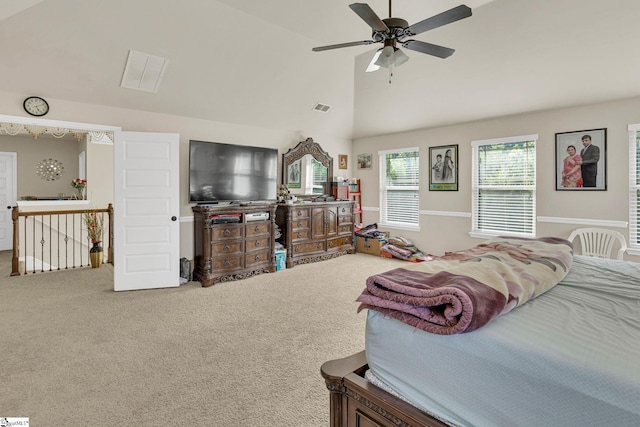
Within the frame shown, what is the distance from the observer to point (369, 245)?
21.3 feet

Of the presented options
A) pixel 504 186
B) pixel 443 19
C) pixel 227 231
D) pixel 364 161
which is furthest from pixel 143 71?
pixel 504 186

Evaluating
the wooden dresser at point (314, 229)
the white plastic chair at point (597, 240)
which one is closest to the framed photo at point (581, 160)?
the white plastic chair at point (597, 240)

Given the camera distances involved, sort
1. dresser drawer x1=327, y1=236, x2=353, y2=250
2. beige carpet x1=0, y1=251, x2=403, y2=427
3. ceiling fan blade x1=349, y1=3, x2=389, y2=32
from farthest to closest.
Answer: dresser drawer x1=327, y1=236, x2=353, y2=250 → ceiling fan blade x1=349, y1=3, x2=389, y2=32 → beige carpet x1=0, y1=251, x2=403, y2=427

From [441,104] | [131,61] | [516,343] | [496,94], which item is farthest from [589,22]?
[131,61]

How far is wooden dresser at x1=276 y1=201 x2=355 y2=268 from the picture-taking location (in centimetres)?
556

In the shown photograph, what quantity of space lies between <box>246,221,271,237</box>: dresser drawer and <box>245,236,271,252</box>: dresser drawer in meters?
0.08

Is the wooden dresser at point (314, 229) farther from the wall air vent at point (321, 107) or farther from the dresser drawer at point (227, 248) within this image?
the wall air vent at point (321, 107)

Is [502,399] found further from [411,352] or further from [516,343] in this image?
[411,352]

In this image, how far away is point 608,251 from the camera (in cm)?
406

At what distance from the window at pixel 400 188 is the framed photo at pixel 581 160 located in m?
2.23

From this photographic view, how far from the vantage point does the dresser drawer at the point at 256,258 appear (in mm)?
4887

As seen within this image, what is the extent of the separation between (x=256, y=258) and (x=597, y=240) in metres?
4.61

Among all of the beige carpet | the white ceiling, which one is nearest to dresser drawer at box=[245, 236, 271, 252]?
the beige carpet

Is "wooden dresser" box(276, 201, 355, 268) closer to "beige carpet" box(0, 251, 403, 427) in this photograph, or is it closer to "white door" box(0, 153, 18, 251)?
"beige carpet" box(0, 251, 403, 427)
